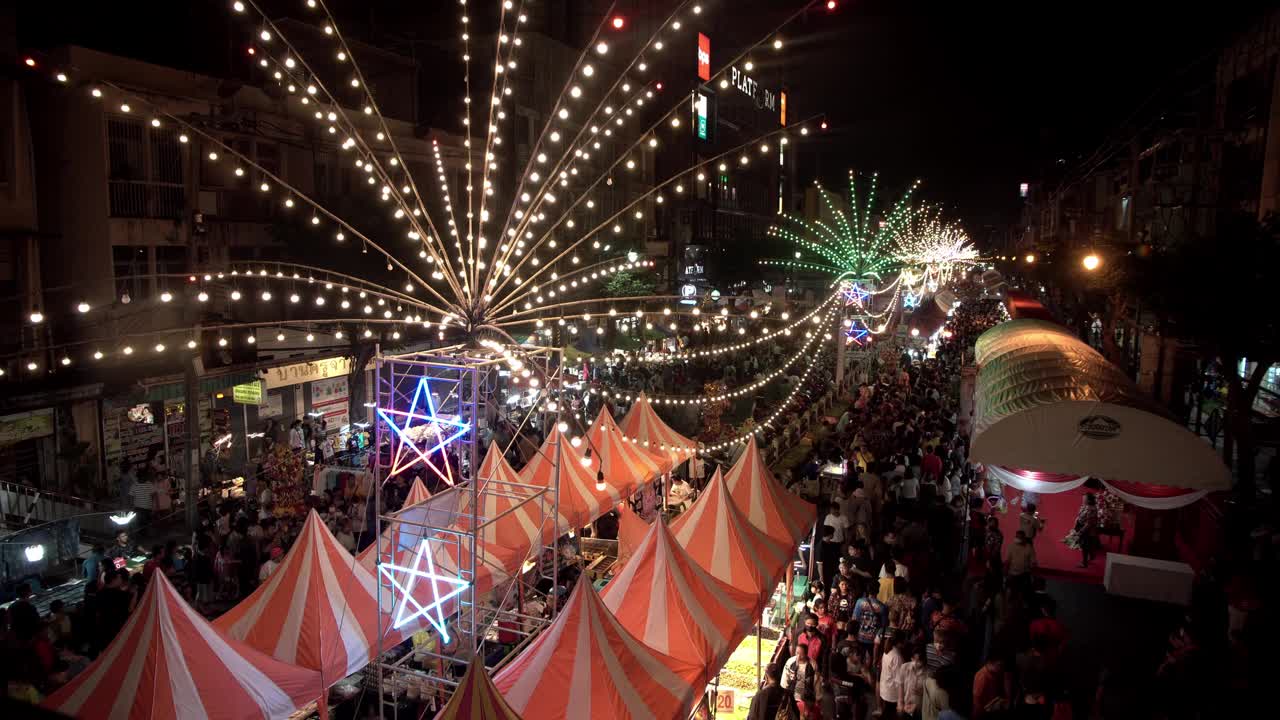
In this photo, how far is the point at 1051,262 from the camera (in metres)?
23.5

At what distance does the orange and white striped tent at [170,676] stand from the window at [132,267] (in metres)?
10.6

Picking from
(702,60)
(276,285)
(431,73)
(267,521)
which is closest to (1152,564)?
(267,521)

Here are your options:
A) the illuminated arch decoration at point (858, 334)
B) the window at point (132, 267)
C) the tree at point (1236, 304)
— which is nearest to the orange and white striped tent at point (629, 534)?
the tree at point (1236, 304)

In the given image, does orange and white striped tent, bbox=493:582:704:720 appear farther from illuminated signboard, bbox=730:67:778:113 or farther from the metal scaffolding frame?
illuminated signboard, bbox=730:67:778:113

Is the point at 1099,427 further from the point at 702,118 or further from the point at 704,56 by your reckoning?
the point at 704,56

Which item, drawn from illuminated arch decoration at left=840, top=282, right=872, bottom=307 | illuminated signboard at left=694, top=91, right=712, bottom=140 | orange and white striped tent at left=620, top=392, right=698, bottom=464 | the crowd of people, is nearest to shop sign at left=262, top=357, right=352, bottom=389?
orange and white striped tent at left=620, top=392, right=698, bottom=464

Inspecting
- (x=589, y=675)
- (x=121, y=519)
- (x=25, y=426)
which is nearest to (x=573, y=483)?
(x=589, y=675)

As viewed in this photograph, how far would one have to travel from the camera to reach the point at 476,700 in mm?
5688

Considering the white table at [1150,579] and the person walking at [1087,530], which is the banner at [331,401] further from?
the white table at [1150,579]

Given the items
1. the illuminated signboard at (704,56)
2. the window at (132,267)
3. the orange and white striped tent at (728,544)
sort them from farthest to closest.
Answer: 1. the illuminated signboard at (704,56)
2. the window at (132,267)
3. the orange and white striped tent at (728,544)

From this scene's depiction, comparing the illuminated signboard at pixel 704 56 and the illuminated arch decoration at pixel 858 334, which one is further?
the illuminated signboard at pixel 704 56

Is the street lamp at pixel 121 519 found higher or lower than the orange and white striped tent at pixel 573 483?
lower

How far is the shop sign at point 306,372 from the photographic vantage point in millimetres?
16547

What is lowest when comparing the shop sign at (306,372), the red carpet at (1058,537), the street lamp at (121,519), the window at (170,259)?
the street lamp at (121,519)
